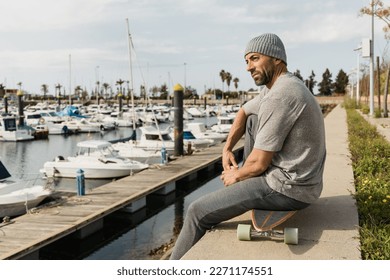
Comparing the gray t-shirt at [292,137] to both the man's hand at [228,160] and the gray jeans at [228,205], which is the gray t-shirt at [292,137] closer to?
the gray jeans at [228,205]

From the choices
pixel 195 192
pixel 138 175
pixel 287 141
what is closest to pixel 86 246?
pixel 138 175

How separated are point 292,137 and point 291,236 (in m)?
0.80

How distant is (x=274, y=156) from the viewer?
11.2 feet

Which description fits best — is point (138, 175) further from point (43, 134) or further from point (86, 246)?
point (43, 134)

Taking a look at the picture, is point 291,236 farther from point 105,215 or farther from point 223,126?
point 223,126

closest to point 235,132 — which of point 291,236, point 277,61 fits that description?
point 277,61

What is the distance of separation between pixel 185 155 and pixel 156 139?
346 centimetres

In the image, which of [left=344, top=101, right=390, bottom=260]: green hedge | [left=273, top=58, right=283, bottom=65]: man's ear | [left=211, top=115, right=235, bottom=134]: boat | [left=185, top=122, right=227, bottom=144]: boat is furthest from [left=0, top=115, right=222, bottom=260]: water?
[left=211, top=115, right=235, bottom=134]: boat

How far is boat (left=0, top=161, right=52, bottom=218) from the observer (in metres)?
11.9

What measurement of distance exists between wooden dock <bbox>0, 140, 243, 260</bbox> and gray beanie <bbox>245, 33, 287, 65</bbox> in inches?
253

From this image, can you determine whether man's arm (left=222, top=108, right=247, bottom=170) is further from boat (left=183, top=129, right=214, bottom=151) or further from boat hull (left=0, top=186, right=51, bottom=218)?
boat (left=183, top=129, right=214, bottom=151)

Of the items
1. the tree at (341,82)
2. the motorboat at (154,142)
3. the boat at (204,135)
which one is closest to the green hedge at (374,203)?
the motorboat at (154,142)
